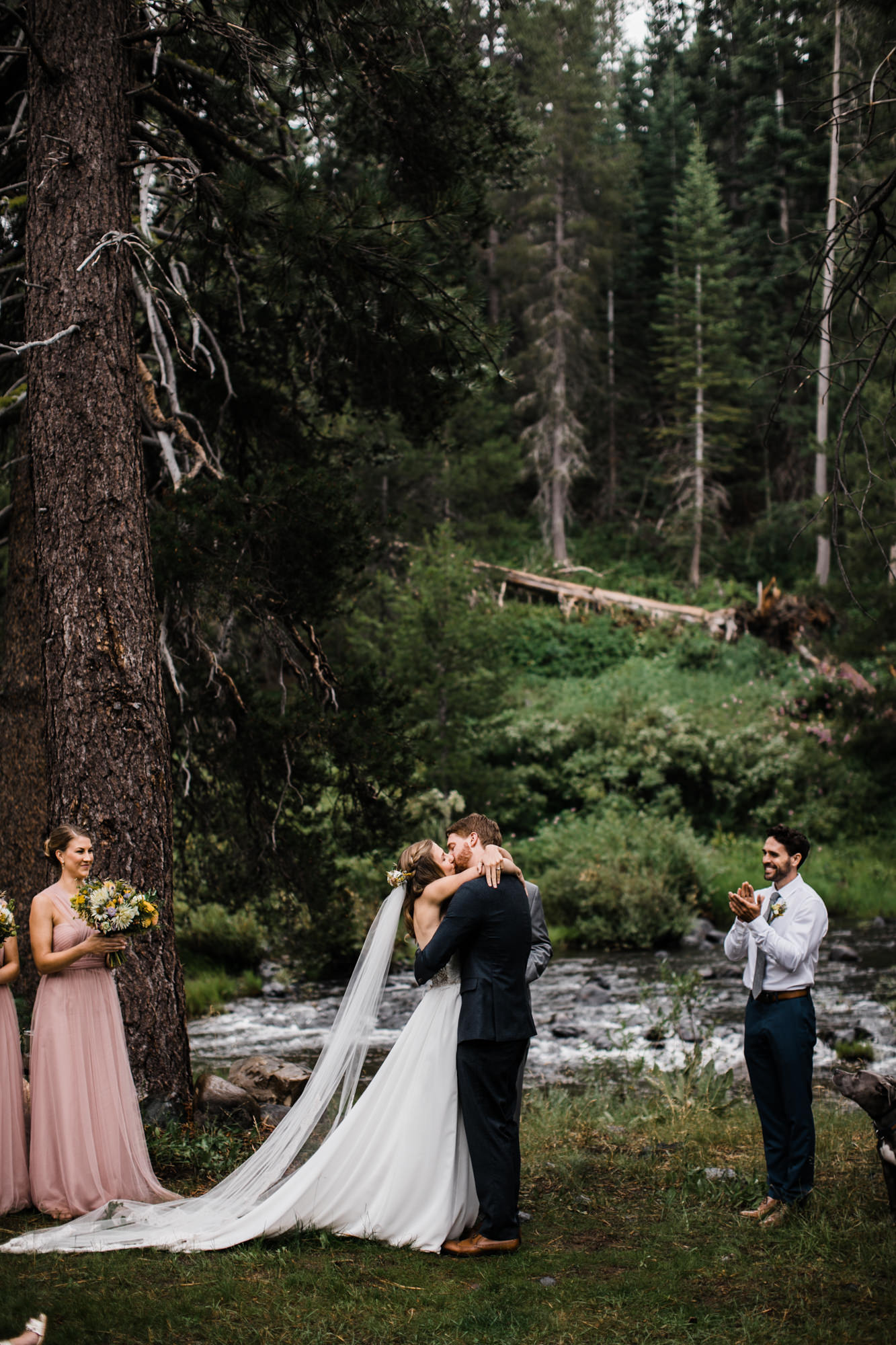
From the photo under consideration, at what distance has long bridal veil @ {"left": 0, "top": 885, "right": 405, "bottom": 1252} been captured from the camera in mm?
5316

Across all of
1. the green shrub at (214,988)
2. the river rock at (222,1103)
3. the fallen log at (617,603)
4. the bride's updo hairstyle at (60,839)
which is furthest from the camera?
the fallen log at (617,603)

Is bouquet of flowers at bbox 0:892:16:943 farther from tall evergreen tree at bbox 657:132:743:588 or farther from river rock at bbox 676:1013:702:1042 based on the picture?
tall evergreen tree at bbox 657:132:743:588

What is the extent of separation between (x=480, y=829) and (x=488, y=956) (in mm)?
636

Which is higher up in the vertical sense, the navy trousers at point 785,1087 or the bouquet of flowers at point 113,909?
the bouquet of flowers at point 113,909

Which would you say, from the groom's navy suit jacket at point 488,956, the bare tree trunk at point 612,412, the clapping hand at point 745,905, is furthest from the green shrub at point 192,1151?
the bare tree trunk at point 612,412

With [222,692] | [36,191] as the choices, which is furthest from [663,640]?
[36,191]

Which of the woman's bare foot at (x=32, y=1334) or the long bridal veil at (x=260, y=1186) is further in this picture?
the long bridal veil at (x=260, y=1186)

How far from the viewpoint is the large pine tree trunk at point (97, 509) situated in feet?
23.2

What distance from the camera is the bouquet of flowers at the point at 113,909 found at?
5.99m

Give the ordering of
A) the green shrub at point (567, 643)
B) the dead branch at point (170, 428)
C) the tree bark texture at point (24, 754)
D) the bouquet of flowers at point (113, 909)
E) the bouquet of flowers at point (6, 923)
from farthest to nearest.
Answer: the green shrub at point (567, 643), the dead branch at point (170, 428), the tree bark texture at point (24, 754), the bouquet of flowers at point (6, 923), the bouquet of flowers at point (113, 909)

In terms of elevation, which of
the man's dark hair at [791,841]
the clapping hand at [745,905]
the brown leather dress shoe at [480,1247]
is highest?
the man's dark hair at [791,841]

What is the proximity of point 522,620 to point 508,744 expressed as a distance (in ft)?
26.9

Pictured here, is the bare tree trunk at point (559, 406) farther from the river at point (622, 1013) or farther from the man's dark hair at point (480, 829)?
the man's dark hair at point (480, 829)

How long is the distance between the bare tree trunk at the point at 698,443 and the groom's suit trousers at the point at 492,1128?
30.8m
